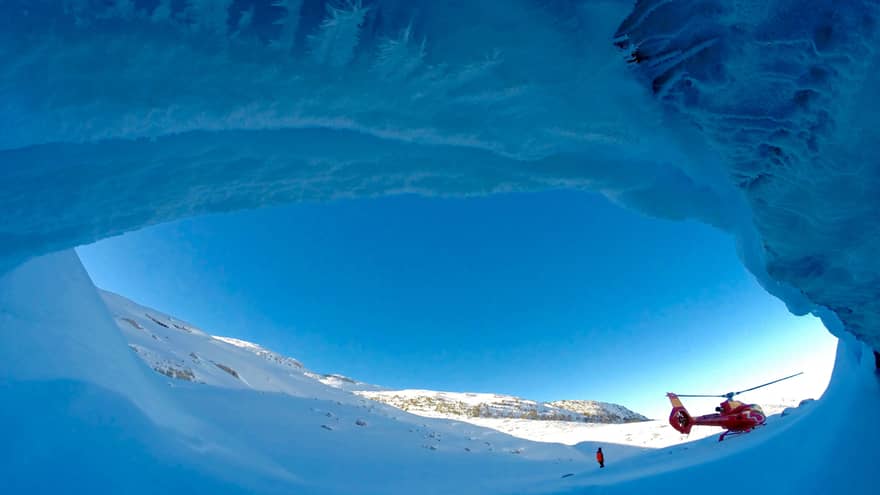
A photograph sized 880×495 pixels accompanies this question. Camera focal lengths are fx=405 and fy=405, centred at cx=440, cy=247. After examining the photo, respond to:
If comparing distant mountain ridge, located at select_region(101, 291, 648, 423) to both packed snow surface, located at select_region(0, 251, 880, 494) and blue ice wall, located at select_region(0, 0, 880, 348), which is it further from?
blue ice wall, located at select_region(0, 0, 880, 348)

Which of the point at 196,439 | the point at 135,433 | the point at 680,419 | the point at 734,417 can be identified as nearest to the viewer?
the point at 135,433

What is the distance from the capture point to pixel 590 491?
6.15m

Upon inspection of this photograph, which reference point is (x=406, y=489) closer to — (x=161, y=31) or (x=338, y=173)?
(x=338, y=173)

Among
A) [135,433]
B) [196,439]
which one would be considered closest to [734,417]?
[196,439]

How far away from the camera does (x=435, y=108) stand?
314 cm

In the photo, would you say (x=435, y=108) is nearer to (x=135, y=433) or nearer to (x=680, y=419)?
(x=135, y=433)

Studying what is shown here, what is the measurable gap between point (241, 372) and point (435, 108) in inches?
733

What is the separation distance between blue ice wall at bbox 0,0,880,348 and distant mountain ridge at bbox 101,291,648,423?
8646 millimetres

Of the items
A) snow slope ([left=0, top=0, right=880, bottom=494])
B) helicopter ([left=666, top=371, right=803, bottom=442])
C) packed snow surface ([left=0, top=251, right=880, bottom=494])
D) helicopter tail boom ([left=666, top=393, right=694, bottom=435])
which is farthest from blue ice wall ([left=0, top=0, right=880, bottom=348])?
helicopter tail boom ([left=666, top=393, right=694, bottom=435])

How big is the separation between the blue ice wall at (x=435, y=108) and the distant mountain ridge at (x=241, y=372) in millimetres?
8646

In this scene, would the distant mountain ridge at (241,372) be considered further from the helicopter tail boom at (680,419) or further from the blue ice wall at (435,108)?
the helicopter tail boom at (680,419)

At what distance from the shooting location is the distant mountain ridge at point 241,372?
12.4 metres

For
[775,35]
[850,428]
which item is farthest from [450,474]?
[775,35]

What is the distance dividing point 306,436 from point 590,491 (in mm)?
6480
